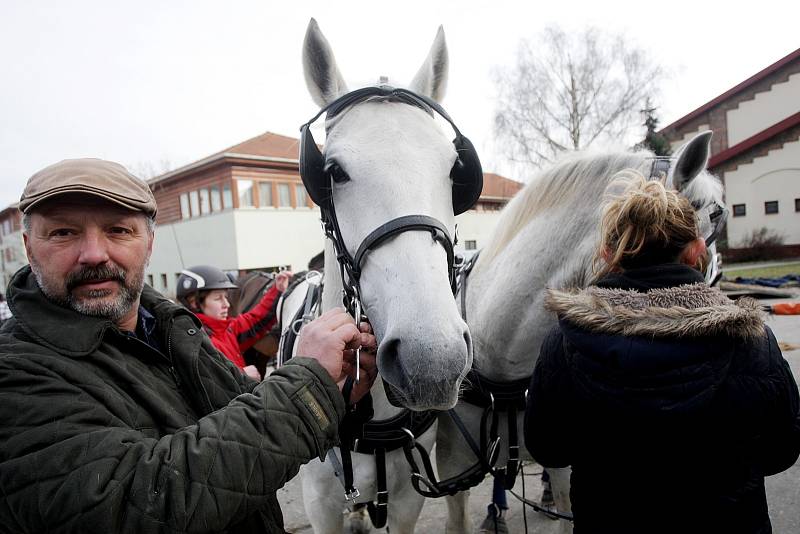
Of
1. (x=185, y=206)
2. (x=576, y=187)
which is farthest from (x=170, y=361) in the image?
(x=185, y=206)

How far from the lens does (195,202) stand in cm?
2050

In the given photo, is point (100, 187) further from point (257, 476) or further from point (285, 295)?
point (285, 295)

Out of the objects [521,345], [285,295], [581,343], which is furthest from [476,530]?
[581,343]

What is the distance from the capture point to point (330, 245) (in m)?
1.75

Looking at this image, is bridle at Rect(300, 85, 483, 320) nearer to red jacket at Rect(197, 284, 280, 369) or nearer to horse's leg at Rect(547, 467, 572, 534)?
horse's leg at Rect(547, 467, 572, 534)

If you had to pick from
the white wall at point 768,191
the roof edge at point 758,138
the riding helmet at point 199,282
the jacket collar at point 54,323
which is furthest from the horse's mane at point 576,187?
the roof edge at point 758,138

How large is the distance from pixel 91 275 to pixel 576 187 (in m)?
1.98

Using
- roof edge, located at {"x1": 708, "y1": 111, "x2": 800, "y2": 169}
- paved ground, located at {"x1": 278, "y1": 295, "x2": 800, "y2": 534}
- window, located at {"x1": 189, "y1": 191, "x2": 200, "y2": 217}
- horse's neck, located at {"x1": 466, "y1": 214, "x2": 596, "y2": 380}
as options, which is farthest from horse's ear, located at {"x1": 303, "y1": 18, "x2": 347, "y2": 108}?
roof edge, located at {"x1": 708, "y1": 111, "x2": 800, "y2": 169}

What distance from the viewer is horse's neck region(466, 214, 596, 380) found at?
2.13m

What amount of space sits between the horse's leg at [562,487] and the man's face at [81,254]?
2306mm

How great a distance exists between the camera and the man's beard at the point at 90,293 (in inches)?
44.6

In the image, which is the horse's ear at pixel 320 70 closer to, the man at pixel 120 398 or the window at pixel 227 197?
the man at pixel 120 398

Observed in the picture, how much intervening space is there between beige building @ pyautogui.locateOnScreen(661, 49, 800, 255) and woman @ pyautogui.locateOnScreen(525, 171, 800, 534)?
2451 centimetres

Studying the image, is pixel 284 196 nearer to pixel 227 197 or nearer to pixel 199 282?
pixel 227 197
